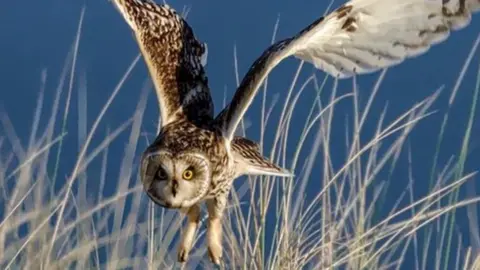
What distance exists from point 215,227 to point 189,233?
0.06m

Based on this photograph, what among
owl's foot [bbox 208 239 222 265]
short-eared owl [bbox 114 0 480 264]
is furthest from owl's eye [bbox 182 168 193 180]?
owl's foot [bbox 208 239 222 265]

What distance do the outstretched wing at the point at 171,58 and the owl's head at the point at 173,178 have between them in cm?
15

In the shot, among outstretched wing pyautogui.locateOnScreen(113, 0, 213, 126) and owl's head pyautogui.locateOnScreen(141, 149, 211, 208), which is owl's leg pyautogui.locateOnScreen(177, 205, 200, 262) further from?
outstretched wing pyautogui.locateOnScreen(113, 0, 213, 126)

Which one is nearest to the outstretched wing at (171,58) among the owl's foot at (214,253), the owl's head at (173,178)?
the owl's head at (173,178)

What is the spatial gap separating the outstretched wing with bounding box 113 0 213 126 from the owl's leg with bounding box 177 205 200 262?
0.19 meters

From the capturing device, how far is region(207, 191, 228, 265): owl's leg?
2199mm

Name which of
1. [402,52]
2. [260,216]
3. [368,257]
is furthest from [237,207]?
[402,52]

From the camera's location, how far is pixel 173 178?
225 cm

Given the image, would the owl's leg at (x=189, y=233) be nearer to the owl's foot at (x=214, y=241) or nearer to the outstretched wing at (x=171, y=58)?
the owl's foot at (x=214, y=241)

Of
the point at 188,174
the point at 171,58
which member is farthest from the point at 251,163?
the point at 171,58

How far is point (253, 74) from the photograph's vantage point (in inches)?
90.2

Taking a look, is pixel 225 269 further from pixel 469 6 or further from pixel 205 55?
pixel 469 6

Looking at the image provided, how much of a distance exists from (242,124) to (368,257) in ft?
1.08

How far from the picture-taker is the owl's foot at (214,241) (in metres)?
2.20
